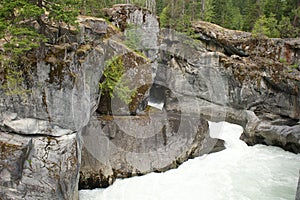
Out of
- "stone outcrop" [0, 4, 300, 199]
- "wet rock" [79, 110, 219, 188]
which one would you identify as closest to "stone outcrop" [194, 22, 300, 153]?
"stone outcrop" [0, 4, 300, 199]

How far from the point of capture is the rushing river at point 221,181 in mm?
11055

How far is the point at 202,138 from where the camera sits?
15.0 metres

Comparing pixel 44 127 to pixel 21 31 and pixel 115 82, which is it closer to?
pixel 21 31

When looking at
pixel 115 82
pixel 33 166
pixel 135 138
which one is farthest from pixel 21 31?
pixel 135 138

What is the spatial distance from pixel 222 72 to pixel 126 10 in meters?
10.2

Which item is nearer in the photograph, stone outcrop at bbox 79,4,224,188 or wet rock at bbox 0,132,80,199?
wet rock at bbox 0,132,80,199

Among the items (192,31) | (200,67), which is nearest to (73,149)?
(200,67)

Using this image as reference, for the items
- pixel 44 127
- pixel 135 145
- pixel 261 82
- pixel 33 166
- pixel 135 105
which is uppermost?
pixel 44 127

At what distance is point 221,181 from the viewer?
12273 mm

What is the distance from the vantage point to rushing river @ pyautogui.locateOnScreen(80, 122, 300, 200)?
36.3 feet

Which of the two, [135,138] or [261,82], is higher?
[261,82]

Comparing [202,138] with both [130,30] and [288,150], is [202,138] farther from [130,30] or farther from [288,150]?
[130,30]

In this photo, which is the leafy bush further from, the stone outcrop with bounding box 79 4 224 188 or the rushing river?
the rushing river

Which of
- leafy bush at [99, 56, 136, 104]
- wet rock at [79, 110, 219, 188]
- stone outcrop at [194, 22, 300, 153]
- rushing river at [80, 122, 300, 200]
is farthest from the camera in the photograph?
stone outcrop at [194, 22, 300, 153]
